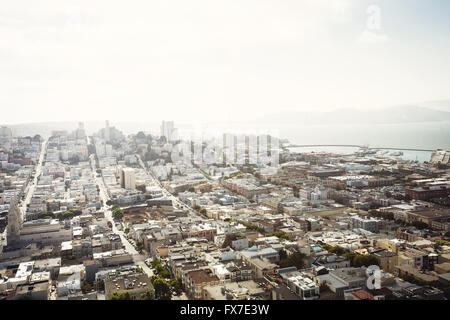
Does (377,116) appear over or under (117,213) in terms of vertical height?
over

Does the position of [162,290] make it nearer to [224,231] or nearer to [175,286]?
[175,286]

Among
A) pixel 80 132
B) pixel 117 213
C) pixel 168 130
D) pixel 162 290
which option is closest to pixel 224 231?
pixel 162 290

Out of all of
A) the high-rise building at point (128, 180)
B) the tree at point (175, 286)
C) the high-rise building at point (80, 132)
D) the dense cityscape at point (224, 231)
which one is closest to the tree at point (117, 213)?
the dense cityscape at point (224, 231)

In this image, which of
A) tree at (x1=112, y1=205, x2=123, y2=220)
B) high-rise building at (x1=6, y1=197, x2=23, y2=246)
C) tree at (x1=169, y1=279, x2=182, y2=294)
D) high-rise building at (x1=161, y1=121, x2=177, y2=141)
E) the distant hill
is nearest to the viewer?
tree at (x1=169, y1=279, x2=182, y2=294)

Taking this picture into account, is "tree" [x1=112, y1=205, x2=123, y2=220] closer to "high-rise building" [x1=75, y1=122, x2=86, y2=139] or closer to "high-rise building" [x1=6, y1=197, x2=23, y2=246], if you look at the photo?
"high-rise building" [x1=6, y1=197, x2=23, y2=246]

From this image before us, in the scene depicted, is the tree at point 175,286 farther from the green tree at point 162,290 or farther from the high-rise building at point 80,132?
the high-rise building at point 80,132

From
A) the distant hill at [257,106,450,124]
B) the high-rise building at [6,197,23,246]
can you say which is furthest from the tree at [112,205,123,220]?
the distant hill at [257,106,450,124]

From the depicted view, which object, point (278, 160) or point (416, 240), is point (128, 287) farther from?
point (278, 160)
